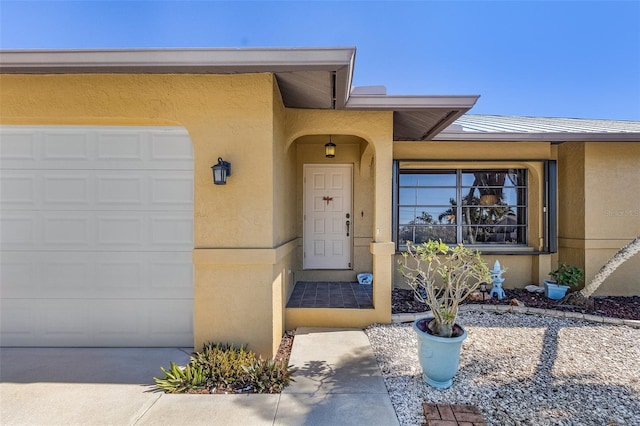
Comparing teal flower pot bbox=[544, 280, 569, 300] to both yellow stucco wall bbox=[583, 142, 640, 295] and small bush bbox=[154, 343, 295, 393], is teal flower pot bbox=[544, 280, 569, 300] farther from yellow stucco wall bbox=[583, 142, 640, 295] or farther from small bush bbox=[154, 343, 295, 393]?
small bush bbox=[154, 343, 295, 393]

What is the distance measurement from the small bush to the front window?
433cm

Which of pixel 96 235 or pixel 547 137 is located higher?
pixel 547 137

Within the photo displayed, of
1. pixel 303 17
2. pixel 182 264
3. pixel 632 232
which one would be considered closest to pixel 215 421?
pixel 182 264

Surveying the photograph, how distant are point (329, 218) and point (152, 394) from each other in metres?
4.46

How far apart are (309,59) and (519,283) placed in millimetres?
6230

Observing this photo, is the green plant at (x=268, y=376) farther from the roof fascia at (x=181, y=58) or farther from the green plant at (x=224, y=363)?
the roof fascia at (x=181, y=58)

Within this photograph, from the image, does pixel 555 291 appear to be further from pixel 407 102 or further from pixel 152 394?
pixel 152 394

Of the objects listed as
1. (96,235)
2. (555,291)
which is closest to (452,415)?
(96,235)

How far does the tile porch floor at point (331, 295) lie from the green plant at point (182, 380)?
1.77 m

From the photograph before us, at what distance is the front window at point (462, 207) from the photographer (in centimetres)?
658

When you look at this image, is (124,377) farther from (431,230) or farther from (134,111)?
(431,230)

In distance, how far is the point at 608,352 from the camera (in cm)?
371

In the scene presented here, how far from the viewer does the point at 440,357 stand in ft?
9.40

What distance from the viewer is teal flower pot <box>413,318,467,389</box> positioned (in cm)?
285
